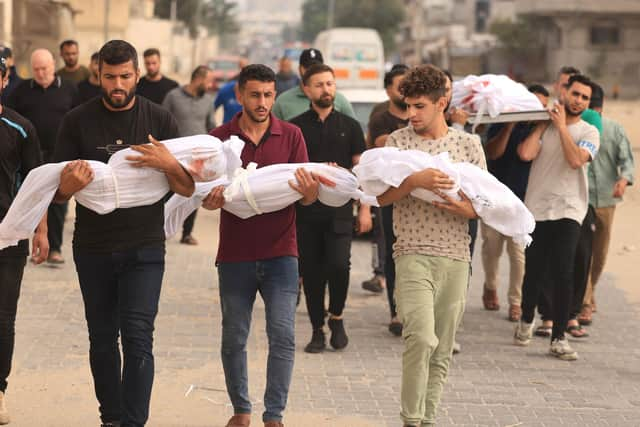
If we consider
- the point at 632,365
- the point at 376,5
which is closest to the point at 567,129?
the point at 632,365

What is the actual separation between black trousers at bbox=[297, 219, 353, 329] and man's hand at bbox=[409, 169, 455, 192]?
268 cm

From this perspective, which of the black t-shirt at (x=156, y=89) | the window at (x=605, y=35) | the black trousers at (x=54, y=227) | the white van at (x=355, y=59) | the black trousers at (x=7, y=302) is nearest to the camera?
the black trousers at (x=7, y=302)

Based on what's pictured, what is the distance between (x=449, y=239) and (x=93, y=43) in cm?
4837

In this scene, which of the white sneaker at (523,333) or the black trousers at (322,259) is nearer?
the black trousers at (322,259)

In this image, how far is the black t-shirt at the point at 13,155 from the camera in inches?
254

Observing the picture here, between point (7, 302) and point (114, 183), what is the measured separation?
47.2 inches

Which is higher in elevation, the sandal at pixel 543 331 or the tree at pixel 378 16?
the tree at pixel 378 16

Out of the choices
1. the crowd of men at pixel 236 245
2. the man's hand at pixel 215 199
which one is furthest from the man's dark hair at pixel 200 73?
the man's hand at pixel 215 199

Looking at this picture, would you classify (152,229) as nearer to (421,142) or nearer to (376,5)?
(421,142)

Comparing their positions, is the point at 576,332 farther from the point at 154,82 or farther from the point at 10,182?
the point at 154,82

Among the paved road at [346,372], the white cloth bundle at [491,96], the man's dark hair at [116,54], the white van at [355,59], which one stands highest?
the white van at [355,59]

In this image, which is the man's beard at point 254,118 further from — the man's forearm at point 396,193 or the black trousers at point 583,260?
the black trousers at point 583,260

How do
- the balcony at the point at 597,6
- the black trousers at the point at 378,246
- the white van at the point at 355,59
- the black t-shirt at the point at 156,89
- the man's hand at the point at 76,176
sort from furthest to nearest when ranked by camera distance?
the balcony at the point at 597,6 → the white van at the point at 355,59 → the black t-shirt at the point at 156,89 → the black trousers at the point at 378,246 → the man's hand at the point at 76,176

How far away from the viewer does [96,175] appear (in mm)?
5840
